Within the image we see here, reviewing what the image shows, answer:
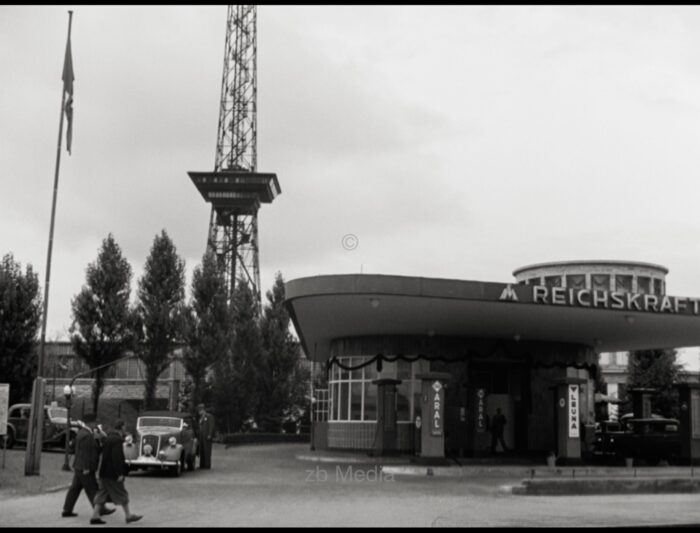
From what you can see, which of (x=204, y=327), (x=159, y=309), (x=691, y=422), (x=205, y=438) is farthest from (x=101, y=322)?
(x=691, y=422)

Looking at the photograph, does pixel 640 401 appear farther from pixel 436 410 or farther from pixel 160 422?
pixel 160 422

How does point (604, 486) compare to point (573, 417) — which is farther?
point (573, 417)

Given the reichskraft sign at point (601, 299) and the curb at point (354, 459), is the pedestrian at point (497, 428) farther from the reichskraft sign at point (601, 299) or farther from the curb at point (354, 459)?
the reichskraft sign at point (601, 299)

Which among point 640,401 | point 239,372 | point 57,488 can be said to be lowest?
point 57,488

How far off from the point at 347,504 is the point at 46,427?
1720 centimetres

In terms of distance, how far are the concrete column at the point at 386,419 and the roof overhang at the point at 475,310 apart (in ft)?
6.79

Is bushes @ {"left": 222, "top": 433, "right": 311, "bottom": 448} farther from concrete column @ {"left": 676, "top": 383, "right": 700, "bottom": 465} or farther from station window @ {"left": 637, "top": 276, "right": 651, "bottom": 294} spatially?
station window @ {"left": 637, "top": 276, "right": 651, "bottom": 294}

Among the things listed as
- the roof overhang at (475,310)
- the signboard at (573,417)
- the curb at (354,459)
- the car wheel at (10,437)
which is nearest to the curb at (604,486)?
the signboard at (573,417)

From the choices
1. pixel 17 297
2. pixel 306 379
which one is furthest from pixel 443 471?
pixel 306 379

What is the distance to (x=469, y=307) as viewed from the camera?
25375 mm

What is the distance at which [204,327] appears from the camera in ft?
157

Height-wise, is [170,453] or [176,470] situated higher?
[170,453]

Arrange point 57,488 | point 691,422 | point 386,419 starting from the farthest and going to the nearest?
1. point 386,419
2. point 691,422
3. point 57,488

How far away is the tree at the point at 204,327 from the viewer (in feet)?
155
